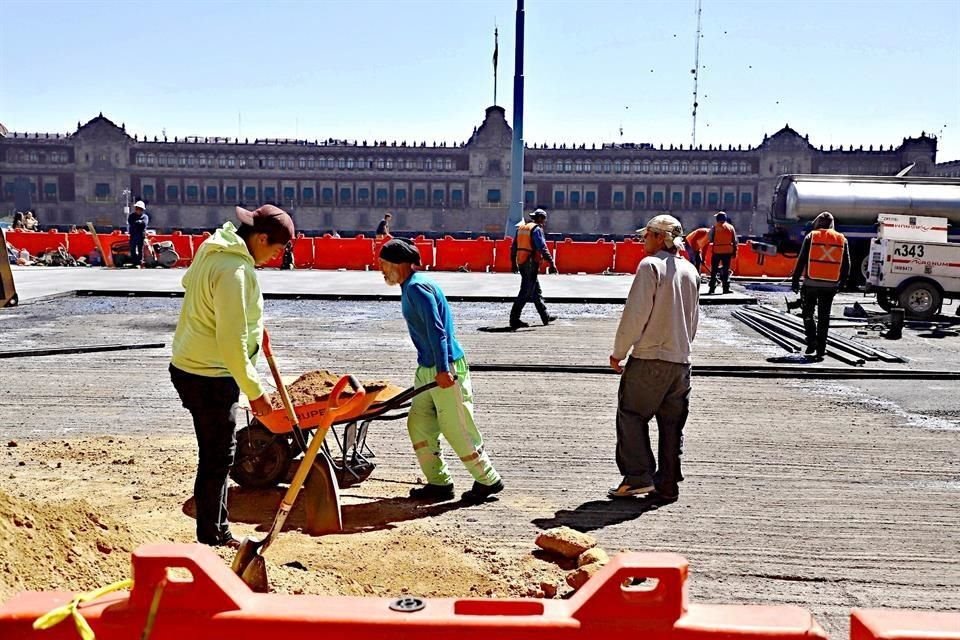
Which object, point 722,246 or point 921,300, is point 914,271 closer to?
point 921,300

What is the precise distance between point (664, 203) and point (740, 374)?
82.3 meters

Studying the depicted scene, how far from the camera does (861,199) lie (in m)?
27.5

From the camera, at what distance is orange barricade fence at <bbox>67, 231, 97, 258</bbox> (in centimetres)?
3041

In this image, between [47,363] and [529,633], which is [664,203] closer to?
[47,363]

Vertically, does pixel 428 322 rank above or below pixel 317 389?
above

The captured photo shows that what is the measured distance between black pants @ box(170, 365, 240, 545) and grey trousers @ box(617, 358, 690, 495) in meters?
2.60

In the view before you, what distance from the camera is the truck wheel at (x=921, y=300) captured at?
16406 mm

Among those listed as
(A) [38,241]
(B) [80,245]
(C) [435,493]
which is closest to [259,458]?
(C) [435,493]

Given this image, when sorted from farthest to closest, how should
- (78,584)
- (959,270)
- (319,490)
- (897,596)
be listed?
(959,270) < (319,490) < (897,596) < (78,584)

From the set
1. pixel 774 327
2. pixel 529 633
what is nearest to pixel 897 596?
pixel 529 633

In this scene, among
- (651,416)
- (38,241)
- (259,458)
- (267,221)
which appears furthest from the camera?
(38,241)

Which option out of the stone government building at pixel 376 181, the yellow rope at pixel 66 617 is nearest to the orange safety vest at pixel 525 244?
the yellow rope at pixel 66 617

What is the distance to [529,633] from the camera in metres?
2.36

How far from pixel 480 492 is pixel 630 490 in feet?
3.17
